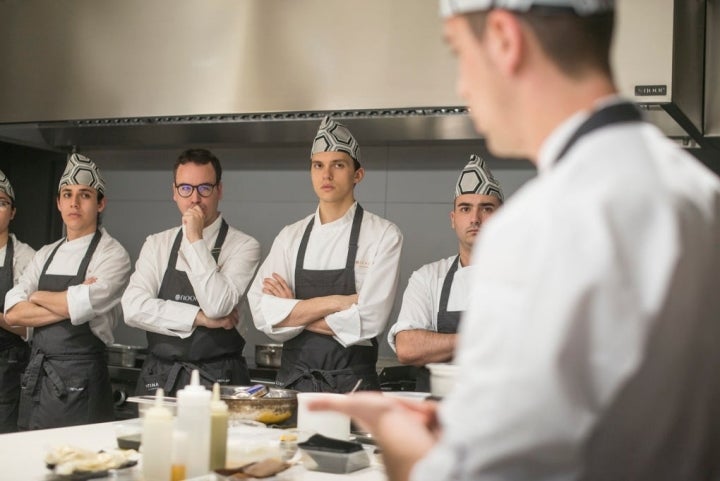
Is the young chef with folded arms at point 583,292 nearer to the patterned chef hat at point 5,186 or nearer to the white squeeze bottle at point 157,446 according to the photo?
the white squeeze bottle at point 157,446

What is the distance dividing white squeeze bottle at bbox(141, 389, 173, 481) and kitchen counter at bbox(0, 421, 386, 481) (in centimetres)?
9


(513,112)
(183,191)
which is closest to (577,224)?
(513,112)

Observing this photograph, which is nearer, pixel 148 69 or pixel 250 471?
pixel 250 471

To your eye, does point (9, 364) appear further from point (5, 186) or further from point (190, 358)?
point (190, 358)

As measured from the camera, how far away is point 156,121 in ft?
15.0

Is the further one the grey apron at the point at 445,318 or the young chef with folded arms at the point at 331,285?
the grey apron at the point at 445,318

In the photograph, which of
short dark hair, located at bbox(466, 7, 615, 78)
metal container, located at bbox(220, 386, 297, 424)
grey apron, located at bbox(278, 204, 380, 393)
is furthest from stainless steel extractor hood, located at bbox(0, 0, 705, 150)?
short dark hair, located at bbox(466, 7, 615, 78)

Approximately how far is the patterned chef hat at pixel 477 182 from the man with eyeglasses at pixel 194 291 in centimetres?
96

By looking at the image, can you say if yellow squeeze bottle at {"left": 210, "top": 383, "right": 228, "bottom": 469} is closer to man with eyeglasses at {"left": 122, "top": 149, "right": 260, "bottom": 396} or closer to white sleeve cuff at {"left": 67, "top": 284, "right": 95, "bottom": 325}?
man with eyeglasses at {"left": 122, "top": 149, "right": 260, "bottom": 396}

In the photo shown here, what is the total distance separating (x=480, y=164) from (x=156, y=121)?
1.74m

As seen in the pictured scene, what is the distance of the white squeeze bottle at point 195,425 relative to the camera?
1.72 meters

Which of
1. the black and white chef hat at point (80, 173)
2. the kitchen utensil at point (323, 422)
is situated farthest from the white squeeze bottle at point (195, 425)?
the black and white chef hat at point (80, 173)

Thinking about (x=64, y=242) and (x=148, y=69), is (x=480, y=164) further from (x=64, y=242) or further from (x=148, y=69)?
(x=64, y=242)

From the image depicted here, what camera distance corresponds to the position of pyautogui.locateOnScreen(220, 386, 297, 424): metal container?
7.57ft
